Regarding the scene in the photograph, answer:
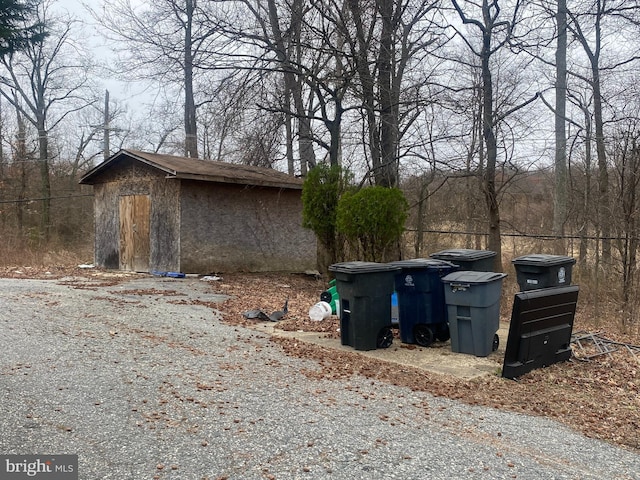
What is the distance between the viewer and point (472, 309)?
20.4ft

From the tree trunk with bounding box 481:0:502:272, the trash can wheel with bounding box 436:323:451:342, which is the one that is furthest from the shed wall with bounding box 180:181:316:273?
the trash can wheel with bounding box 436:323:451:342

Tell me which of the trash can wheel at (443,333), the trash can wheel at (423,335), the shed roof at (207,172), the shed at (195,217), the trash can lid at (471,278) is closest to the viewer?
the trash can lid at (471,278)

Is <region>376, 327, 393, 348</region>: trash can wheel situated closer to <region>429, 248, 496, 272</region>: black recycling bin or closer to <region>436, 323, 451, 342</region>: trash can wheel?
<region>436, 323, 451, 342</region>: trash can wheel

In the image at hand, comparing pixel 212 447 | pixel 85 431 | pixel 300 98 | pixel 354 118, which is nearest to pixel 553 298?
pixel 212 447

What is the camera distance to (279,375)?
5445mm

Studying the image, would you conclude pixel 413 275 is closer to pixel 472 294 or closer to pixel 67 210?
pixel 472 294

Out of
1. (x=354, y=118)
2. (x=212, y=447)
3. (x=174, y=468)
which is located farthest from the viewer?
(x=354, y=118)

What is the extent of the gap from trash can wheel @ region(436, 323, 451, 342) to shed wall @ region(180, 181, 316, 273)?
8.11 m

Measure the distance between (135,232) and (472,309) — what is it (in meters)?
10.8

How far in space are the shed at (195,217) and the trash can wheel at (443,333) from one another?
8.07 m

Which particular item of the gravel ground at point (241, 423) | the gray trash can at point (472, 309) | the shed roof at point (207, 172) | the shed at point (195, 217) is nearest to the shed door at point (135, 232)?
the shed at point (195, 217)

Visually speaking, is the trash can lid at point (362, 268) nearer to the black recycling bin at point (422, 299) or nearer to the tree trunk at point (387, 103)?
the black recycling bin at point (422, 299)

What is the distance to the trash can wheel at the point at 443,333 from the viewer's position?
690 cm

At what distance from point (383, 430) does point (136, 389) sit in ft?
6.97
